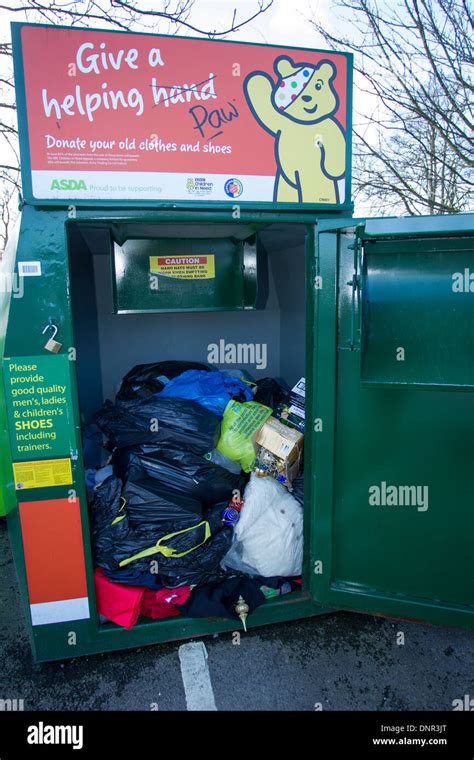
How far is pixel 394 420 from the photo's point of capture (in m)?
2.23

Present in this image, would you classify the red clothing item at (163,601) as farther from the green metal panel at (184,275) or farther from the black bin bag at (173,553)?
the green metal panel at (184,275)

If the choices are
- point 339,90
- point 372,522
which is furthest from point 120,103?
point 372,522

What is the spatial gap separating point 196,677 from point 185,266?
258cm

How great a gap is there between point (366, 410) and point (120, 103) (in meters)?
1.78

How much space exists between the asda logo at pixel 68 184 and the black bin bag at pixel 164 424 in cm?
124

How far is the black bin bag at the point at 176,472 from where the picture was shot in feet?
8.26

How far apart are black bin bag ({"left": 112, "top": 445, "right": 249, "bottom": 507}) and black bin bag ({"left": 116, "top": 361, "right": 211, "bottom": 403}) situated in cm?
67

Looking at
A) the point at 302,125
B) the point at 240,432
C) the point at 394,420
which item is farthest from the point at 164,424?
the point at 302,125

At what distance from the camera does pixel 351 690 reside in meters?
2.24

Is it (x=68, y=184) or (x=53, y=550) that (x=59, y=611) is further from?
(x=68, y=184)

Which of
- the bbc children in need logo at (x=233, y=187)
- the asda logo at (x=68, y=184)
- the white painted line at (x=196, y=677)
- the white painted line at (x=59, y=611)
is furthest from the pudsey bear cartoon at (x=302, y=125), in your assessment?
the white painted line at (x=196, y=677)

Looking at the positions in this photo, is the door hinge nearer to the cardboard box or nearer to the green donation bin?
the green donation bin

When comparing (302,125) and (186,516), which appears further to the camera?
(186,516)

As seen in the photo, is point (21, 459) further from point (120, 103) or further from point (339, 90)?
point (339, 90)
